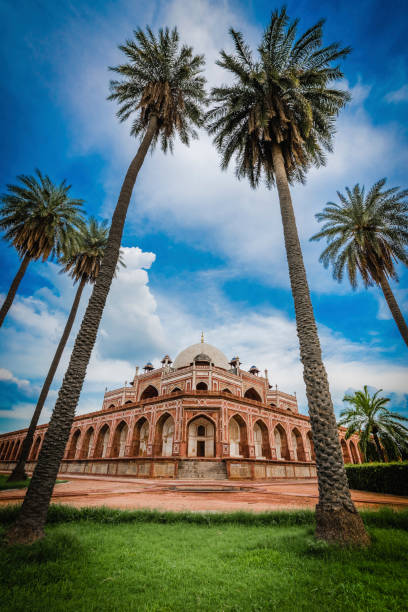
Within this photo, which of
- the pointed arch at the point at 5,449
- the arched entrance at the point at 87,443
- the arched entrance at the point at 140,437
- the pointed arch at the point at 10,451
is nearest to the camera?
the arched entrance at the point at 140,437

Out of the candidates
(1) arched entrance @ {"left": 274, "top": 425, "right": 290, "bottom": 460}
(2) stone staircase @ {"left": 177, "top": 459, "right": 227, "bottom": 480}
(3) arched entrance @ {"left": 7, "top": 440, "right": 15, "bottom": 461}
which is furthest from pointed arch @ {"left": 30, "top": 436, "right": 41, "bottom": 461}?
(1) arched entrance @ {"left": 274, "top": 425, "right": 290, "bottom": 460}

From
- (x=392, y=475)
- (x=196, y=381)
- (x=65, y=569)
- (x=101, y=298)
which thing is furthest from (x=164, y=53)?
(x=196, y=381)

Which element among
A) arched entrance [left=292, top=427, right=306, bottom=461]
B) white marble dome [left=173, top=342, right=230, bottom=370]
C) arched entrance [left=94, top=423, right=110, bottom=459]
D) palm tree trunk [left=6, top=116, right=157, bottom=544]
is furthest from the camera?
white marble dome [left=173, top=342, right=230, bottom=370]

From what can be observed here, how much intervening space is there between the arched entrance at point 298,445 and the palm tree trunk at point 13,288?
1204 inches

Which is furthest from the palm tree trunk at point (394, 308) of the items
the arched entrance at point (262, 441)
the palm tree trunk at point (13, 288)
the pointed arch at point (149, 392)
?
the pointed arch at point (149, 392)

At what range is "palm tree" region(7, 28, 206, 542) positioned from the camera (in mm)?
5789

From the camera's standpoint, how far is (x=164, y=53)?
11.3 meters

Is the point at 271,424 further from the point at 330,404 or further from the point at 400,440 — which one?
the point at 330,404

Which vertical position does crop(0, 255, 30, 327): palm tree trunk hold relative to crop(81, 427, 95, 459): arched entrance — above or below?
above

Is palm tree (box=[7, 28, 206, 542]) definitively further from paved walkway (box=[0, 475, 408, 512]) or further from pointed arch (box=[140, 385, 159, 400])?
pointed arch (box=[140, 385, 159, 400])

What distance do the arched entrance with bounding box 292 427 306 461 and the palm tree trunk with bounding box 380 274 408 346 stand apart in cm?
2153

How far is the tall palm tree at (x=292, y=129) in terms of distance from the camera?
241 inches

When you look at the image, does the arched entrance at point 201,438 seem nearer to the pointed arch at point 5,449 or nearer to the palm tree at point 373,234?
the palm tree at point 373,234

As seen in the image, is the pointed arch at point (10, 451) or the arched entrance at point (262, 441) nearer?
the arched entrance at point (262, 441)
